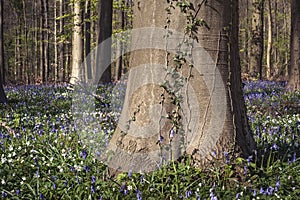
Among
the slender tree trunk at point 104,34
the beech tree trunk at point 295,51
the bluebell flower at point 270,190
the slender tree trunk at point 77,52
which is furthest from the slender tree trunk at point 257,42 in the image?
the bluebell flower at point 270,190

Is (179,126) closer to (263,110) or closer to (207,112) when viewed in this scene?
(207,112)

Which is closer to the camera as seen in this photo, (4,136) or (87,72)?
(4,136)

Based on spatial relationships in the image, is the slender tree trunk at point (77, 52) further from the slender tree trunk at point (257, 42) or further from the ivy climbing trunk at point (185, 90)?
the ivy climbing trunk at point (185, 90)

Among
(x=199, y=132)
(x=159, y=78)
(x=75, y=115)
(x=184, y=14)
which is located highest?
(x=184, y=14)

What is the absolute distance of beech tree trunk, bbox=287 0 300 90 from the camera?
12391mm

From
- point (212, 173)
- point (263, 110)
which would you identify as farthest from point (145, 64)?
point (263, 110)

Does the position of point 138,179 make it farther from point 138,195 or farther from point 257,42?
point 257,42

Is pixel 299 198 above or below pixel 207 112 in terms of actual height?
below

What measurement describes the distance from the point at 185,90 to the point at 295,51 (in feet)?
32.7

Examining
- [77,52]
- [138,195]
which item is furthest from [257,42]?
[138,195]

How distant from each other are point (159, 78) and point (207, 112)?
55 cm

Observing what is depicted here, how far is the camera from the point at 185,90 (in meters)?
3.87

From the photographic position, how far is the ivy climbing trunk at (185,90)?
3836 mm

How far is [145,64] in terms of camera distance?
3.97 m
